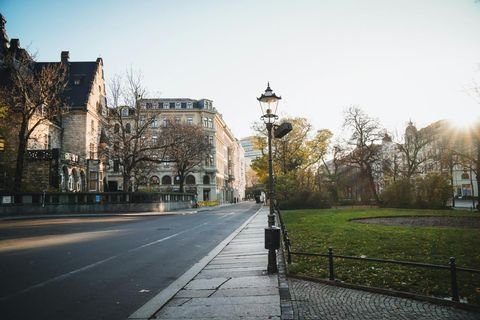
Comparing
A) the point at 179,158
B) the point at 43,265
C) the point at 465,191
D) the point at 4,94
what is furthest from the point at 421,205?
the point at 465,191

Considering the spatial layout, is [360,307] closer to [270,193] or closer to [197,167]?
[270,193]

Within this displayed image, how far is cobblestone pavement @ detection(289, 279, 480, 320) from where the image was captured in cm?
526

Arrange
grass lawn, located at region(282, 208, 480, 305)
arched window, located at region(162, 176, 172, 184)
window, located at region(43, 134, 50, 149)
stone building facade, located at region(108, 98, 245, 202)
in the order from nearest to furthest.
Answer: grass lawn, located at region(282, 208, 480, 305)
window, located at region(43, 134, 50, 149)
stone building facade, located at region(108, 98, 245, 202)
arched window, located at region(162, 176, 172, 184)

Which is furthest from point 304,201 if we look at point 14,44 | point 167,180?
point 14,44

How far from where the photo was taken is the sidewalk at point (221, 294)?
18.4ft

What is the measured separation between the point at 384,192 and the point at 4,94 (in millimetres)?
43236

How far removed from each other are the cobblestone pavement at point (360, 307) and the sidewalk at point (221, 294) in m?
0.50

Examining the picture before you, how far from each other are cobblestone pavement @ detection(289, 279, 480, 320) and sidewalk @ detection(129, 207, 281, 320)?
501 mm

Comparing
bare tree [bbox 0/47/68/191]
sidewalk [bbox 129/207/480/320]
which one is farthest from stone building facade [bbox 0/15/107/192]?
sidewalk [bbox 129/207/480/320]

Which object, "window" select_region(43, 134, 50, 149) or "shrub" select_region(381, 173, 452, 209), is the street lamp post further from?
"window" select_region(43, 134, 50, 149)

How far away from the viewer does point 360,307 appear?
18.8 ft

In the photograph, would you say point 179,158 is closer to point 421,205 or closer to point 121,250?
point 421,205

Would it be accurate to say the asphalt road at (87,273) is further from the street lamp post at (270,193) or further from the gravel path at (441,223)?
the gravel path at (441,223)

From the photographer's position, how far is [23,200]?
123 feet
